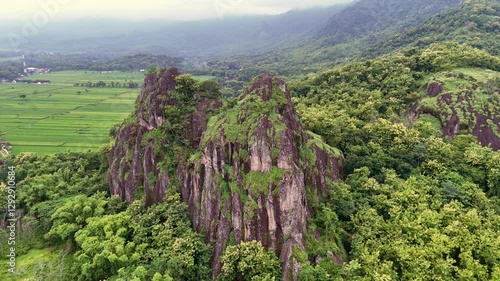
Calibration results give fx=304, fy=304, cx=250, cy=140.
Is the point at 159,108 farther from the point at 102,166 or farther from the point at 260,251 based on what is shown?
the point at 260,251

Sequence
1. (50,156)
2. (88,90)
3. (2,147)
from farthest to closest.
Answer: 1. (88,90)
2. (2,147)
3. (50,156)

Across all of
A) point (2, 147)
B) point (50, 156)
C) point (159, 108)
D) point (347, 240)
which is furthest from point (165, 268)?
point (2, 147)

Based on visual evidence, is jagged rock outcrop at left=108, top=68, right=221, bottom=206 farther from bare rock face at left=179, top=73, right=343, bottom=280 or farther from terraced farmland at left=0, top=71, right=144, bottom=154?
terraced farmland at left=0, top=71, right=144, bottom=154

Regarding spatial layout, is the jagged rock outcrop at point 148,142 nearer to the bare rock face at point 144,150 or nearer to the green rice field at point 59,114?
the bare rock face at point 144,150

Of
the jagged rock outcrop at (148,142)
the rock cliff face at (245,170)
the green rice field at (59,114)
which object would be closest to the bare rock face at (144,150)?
the jagged rock outcrop at (148,142)

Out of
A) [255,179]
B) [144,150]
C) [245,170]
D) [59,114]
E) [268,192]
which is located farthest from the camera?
[59,114]

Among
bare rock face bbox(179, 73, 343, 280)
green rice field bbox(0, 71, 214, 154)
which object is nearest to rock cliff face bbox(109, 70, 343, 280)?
bare rock face bbox(179, 73, 343, 280)

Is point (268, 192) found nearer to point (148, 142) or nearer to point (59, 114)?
point (148, 142)

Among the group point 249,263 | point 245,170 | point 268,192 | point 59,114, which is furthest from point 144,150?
point 59,114
